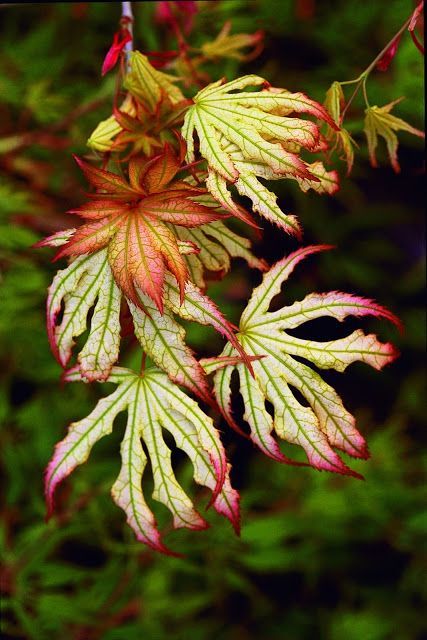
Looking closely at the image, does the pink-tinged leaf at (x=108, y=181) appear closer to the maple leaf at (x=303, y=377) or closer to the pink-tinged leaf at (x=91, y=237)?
the pink-tinged leaf at (x=91, y=237)

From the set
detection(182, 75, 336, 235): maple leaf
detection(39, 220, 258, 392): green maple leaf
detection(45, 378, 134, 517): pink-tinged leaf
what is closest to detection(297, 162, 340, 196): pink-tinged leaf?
detection(182, 75, 336, 235): maple leaf

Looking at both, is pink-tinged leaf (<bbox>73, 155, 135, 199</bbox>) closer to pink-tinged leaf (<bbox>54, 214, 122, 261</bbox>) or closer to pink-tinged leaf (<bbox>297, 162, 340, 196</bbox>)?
pink-tinged leaf (<bbox>54, 214, 122, 261</bbox>)

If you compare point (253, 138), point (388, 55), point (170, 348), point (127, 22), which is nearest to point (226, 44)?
point (127, 22)

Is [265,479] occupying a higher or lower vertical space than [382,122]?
lower

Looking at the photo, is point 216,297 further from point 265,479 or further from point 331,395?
point 331,395

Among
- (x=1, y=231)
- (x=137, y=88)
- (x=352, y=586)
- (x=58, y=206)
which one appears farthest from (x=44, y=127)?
(x=352, y=586)

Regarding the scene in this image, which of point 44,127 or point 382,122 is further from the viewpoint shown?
point 44,127
